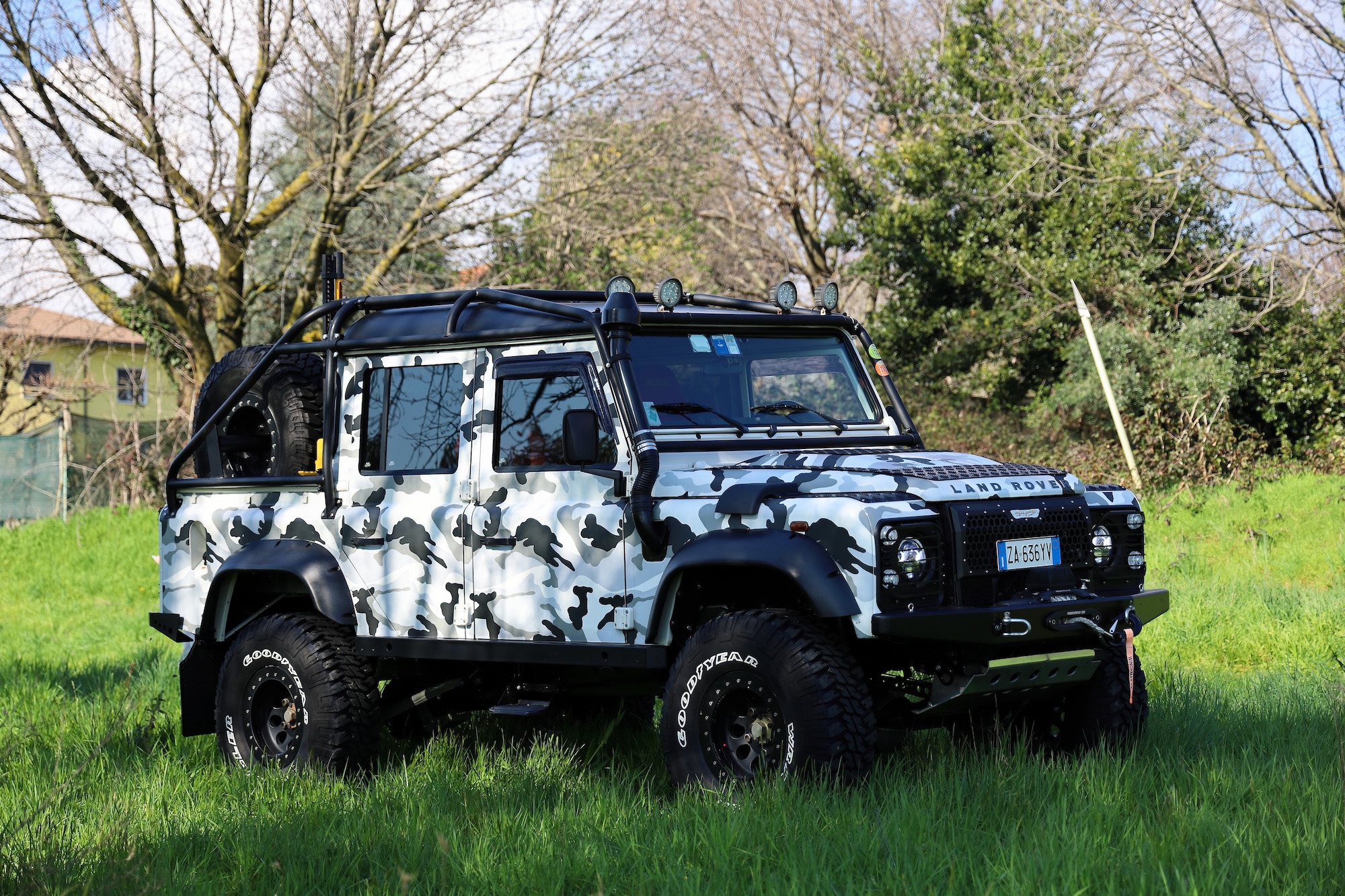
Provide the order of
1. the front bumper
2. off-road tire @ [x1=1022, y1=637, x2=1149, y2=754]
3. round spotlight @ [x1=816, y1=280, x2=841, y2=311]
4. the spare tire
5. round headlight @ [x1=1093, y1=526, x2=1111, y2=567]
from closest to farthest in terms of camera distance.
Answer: the front bumper
round headlight @ [x1=1093, y1=526, x2=1111, y2=567]
off-road tire @ [x1=1022, y1=637, x2=1149, y2=754]
round spotlight @ [x1=816, y1=280, x2=841, y2=311]
the spare tire

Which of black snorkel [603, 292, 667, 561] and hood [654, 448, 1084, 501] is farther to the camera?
black snorkel [603, 292, 667, 561]

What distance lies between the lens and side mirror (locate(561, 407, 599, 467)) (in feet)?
18.5

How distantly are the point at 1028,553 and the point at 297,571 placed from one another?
3.47 meters

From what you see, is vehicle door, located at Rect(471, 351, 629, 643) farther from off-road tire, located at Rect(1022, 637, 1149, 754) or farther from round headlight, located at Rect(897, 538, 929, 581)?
off-road tire, located at Rect(1022, 637, 1149, 754)

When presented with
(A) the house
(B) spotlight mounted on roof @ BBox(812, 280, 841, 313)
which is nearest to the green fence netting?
(A) the house

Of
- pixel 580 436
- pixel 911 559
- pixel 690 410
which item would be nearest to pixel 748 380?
pixel 690 410

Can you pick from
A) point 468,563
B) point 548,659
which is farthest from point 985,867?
point 468,563

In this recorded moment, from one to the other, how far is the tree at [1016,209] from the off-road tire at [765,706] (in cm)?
1407

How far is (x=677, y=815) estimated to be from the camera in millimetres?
5008

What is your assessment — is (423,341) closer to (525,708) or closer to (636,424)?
(636,424)

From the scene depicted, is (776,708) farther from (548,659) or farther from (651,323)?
(651,323)

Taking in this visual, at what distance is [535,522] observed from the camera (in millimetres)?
6102

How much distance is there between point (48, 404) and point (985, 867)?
2454 cm


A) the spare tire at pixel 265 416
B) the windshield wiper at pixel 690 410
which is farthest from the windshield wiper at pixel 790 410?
the spare tire at pixel 265 416
